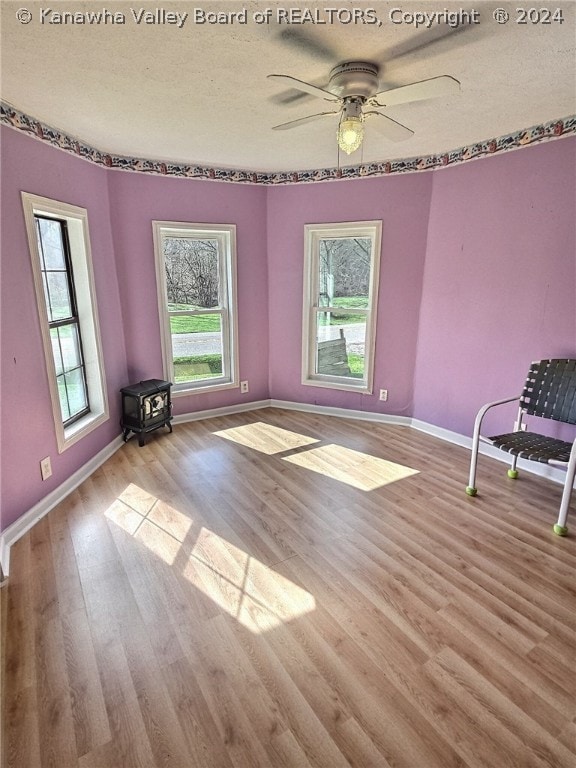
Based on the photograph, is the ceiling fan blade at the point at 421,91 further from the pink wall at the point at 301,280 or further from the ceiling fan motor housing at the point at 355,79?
the pink wall at the point at 301,280

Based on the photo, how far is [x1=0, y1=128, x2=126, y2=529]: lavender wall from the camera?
2242 mm

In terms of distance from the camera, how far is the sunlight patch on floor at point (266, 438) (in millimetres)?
3602

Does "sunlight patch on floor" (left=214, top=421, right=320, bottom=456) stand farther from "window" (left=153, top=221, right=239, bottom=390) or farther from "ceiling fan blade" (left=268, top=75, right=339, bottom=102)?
"ceiling fan blade" (left=268, top=75, right=339, bottom=102)

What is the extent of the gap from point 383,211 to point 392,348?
129 centimetres

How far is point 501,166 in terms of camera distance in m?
2.99

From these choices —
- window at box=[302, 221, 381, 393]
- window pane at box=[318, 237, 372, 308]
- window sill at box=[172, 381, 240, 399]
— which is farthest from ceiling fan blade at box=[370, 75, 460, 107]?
window sill at box=[172, 381, 240, 399]

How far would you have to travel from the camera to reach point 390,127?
2.09 meters

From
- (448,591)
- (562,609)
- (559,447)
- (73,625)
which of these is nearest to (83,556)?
(73,625)

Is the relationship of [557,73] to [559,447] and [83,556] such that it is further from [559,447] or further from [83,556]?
[83,556]

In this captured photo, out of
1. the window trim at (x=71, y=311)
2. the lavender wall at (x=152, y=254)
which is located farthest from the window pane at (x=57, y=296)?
the lavender wall at (x=152, y=254)

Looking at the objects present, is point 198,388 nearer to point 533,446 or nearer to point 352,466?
point 352,466

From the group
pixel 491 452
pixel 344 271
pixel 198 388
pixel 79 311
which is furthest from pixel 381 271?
pixel 79 311

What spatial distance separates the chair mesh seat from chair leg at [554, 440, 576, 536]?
0.32 feet

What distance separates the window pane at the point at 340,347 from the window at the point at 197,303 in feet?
3.05
